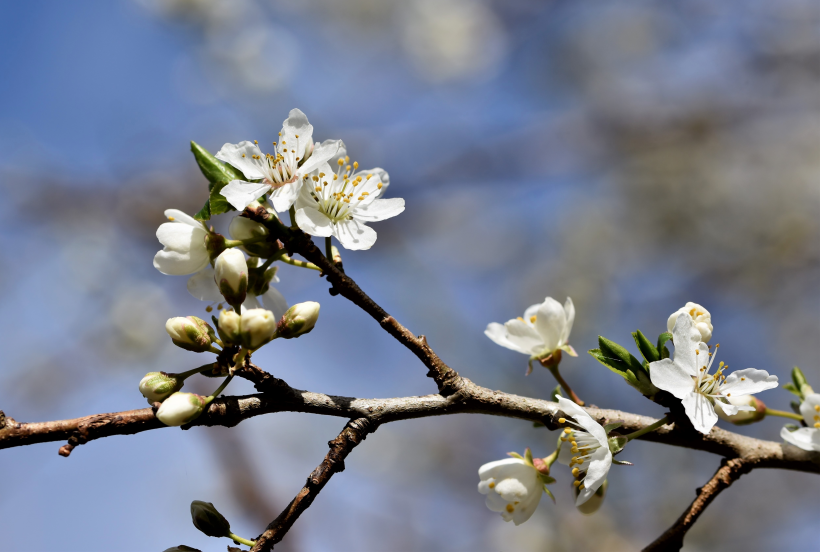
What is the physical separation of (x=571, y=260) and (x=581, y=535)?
334 cm

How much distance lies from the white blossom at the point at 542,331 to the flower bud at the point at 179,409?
852 millimetres

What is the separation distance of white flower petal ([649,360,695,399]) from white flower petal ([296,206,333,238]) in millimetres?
747

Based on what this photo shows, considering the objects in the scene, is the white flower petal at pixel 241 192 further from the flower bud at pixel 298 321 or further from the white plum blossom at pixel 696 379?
the white plum blossom at pixel 696 379

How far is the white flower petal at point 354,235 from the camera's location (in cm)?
128

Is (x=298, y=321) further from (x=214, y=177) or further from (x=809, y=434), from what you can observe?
(x=809, y=434)

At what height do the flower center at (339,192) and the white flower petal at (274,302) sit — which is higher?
the flower center at (339,192)

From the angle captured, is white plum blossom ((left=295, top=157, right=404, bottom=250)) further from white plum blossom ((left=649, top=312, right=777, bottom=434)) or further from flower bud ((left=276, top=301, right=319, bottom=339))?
white plum blossom ((left=649, top=312, right=777, bottom=434))

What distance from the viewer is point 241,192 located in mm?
1192

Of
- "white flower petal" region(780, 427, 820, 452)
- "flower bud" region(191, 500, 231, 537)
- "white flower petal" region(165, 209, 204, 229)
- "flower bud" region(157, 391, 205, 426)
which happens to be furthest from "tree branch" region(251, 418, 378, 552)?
"white flower petal" region(780, 427, 820, 452)

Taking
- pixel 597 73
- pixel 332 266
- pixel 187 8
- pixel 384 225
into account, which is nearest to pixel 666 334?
pixel 332 266

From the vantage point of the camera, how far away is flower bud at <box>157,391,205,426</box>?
98 centimetres

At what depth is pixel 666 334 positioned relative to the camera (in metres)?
1.21

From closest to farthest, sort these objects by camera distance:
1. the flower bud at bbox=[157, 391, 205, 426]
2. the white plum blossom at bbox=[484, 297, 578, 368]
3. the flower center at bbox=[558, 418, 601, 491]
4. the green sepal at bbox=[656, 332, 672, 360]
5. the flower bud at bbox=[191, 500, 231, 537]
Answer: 1. the flower bud at bbox=[157, 391, 205, 426]
2. the flower bud at bbox=[191, 500, 231, 537]
3. the green sepal at bbox=[656, 332, 672, 360]
4. the flower center at bbox=[558, 418, 601, 491]
5. the white plum blossom at bbox=[484, 297, 578, 368]

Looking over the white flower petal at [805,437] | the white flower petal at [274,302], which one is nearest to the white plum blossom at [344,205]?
the white flower petal at [274,302]
